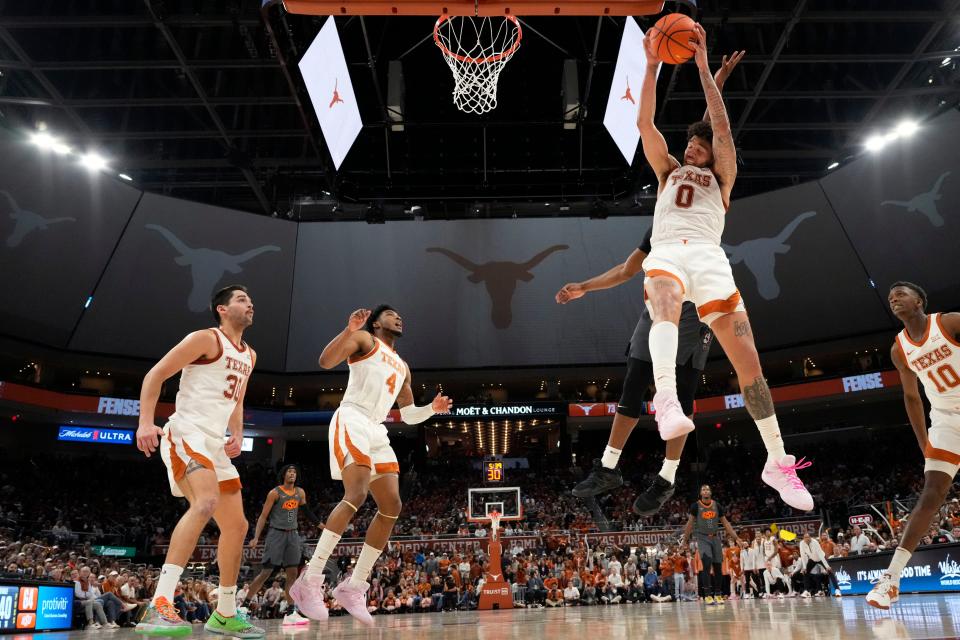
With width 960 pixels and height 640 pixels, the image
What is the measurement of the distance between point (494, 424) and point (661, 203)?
28904 millimetres

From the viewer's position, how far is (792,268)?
24469 mm

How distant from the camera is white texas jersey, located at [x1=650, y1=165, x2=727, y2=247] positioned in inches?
150

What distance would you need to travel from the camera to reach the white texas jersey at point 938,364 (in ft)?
17.1

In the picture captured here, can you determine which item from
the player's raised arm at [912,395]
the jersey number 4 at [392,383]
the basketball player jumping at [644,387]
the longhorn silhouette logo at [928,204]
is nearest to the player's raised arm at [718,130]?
the basketball player jumping at [644,387]

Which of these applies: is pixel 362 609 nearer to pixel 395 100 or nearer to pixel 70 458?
pixel 395 100

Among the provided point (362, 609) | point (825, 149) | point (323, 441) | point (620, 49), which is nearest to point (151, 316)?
point (323, 441)

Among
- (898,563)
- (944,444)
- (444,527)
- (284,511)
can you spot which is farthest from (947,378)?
(444,527)

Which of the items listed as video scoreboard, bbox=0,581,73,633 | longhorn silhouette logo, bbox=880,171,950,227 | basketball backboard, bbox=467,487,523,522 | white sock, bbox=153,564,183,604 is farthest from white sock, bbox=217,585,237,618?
longhorn silhouette logo, bbox=880,171,950,227

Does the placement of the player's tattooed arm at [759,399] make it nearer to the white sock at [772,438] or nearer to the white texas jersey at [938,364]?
the white sock at [772,438]

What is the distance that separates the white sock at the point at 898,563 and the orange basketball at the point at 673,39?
3931 mm

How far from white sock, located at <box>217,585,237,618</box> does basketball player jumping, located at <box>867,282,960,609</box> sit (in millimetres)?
4513

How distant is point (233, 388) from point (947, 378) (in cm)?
519

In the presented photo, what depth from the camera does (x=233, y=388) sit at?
4.81 m

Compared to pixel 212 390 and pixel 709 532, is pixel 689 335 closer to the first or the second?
pixel 212 390
